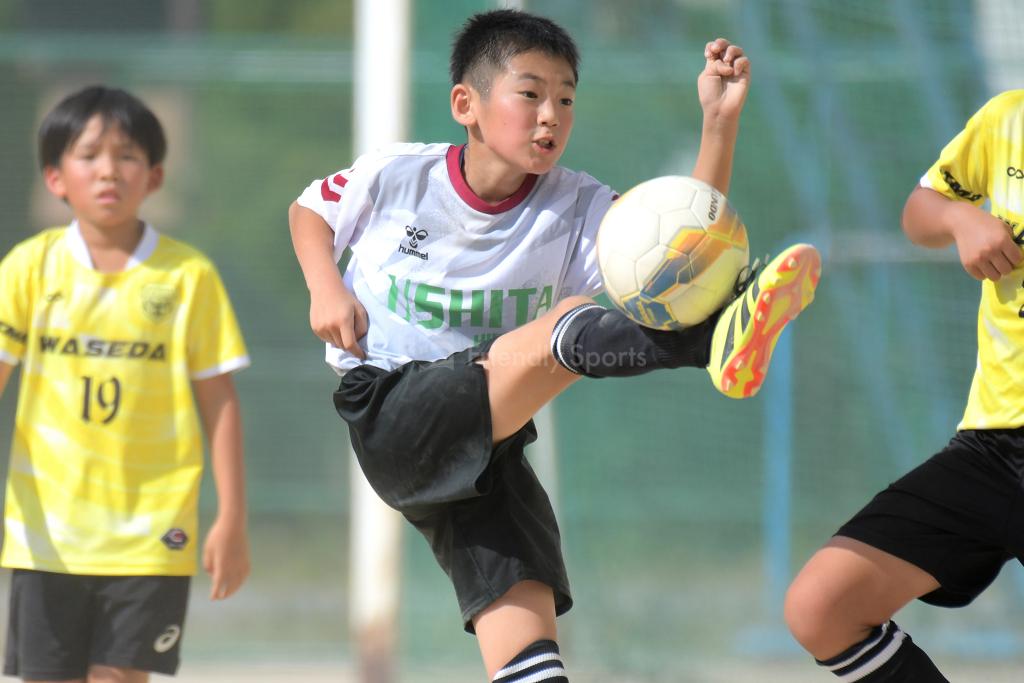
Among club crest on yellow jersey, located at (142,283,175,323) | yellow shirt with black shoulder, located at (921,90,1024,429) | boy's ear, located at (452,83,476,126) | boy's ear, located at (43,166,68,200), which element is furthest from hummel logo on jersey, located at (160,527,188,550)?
yellow shirt with black shoulder, located at (921,90,1024,429)

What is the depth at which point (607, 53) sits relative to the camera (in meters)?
5.75

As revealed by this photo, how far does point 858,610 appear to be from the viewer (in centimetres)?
273

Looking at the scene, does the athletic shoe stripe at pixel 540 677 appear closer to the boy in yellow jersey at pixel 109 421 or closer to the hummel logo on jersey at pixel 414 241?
the hummel logo on jersey at pixel 414 241

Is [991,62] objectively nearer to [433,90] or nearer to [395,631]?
[433,90]

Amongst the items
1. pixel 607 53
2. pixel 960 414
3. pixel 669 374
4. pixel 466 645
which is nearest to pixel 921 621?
pixel 960 414

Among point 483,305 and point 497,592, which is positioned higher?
point 483,305

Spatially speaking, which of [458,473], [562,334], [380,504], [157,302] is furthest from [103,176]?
[380,504]

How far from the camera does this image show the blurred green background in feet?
17.8

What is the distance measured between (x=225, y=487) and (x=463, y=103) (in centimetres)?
115

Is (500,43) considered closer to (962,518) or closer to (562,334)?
(562,334)

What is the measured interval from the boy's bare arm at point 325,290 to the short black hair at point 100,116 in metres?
0.69

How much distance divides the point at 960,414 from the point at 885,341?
16.6 inches

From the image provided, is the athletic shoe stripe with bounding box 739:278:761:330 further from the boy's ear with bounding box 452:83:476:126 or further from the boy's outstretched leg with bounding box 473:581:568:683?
the boy's ear with bounding box 452:83:476:126

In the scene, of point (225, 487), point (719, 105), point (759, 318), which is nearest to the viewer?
point (759, 318)
